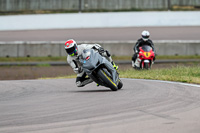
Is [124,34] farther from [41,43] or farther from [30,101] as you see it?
[30,101]

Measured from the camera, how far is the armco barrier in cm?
3216

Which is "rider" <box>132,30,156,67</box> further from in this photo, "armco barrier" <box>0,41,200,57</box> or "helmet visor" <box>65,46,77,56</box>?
"armco barrier" <box>0,41,200,57</box>

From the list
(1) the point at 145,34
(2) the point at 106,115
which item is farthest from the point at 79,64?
(1) the point at 145,34

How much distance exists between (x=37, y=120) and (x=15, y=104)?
2277mm

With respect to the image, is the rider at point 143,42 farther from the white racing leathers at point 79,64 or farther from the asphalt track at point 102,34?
the asphalt track at point 102,34

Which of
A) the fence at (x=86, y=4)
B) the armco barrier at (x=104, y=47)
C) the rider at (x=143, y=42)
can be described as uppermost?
the fence at (x=86, y=4)

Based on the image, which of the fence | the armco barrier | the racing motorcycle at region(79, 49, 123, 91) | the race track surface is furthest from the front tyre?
the fence

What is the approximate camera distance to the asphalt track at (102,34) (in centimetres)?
3453

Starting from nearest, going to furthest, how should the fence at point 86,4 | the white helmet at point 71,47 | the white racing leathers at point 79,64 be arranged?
1. the white helmet at point 71,47
2. the white racing leathers at point 79,64
3. the fence at point 86,4

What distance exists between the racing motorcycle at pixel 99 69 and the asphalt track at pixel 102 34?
23664 mm

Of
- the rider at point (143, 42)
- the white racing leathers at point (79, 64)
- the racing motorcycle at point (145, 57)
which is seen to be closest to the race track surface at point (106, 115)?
the white racing leathers at point (79, 64)

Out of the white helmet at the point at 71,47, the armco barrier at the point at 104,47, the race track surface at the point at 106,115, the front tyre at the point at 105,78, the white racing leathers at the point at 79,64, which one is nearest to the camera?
the race track surface at the point at 106,115

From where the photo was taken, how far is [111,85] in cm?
1080

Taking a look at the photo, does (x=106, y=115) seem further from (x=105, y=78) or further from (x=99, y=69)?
(x=99, y=69)
